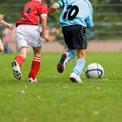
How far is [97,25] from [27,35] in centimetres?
2217

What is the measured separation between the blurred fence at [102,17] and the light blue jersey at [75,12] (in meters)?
21.4

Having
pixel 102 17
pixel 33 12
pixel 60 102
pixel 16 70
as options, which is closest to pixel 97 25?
pixel 102 17

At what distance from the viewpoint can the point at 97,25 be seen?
1273 inches

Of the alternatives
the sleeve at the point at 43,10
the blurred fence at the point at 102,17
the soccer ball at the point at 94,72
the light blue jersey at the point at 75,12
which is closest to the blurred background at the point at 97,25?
the blurred fence at the point at 102,17

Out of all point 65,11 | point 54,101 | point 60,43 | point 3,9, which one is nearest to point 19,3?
point 3,9

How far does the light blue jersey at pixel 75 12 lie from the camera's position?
1040cm

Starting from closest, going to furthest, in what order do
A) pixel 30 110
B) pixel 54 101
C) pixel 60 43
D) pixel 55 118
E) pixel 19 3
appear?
pixel 55 118
pixel 30 110
pixel 54 101
pixel 60 43
pixel 19 3

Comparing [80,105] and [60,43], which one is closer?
[80,105]

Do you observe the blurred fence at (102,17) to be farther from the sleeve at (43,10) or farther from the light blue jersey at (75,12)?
→ the sleeve at (43,10)

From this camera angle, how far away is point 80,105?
7438 mm

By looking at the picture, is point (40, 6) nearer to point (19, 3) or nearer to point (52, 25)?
point (52, 25)

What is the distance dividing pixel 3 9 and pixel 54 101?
994 inches

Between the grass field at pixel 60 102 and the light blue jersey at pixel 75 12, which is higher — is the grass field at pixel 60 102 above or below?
below

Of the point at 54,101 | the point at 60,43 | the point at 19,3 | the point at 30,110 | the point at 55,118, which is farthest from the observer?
the point at 19,3
